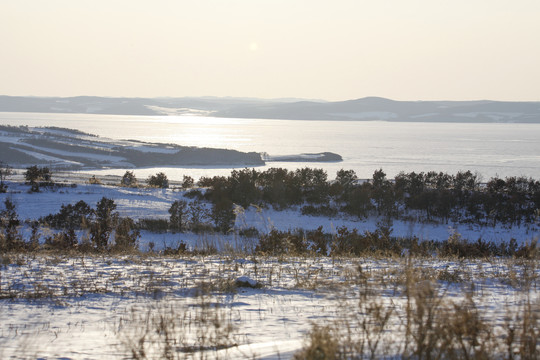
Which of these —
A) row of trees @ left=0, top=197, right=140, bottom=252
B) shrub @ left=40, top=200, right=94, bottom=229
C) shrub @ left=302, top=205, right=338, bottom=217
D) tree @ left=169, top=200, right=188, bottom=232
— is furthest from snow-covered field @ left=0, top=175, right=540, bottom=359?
shrub @ left=302, top=205, right=338, bottom=217

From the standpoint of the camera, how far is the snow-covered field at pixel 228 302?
3.43 m

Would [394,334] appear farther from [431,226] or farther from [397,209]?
[397,209]

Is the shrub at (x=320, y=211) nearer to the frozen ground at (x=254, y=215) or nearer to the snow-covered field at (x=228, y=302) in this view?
the frozen ground at (x=254, y=215)

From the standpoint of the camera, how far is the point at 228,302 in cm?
495

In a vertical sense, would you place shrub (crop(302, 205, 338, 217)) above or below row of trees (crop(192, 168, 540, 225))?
below

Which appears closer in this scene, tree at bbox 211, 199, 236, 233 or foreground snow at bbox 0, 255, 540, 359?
foreground snow at bbox 0, 255, 540, 359

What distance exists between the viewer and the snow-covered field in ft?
11.3

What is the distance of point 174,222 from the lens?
19969mm

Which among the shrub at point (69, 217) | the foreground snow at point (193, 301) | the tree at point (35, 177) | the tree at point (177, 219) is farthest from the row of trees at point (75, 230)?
the tree at point (35, 177)

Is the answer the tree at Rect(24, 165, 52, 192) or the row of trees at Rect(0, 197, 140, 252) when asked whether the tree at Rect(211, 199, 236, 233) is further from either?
the tree at Rect(24, 165, 52, 192)

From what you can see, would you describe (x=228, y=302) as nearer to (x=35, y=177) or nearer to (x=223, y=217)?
(x=223, y=217)

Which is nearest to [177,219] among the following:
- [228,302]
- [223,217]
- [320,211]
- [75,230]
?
[223,217]

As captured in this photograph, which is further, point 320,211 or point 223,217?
point 320,211

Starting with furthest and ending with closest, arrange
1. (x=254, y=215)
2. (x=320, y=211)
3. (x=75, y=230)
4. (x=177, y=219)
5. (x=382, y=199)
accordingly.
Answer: (x=382, y=199) < (x=320, y=211) < (x=254, y=215) < (x=177, y=219) < (x=75, y=230)
